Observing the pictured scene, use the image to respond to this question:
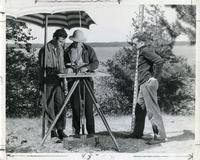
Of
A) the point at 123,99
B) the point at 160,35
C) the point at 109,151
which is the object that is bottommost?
the point at 109,151

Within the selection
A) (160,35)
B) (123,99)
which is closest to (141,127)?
(123,99)

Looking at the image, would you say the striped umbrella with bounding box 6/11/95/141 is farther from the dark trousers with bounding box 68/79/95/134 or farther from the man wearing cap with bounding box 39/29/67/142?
the dark trousers with bounding box 68/79/95/134

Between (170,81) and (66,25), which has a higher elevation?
(66,25)

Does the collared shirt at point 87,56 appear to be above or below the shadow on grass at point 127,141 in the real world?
above

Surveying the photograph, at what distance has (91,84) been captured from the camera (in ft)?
13.7

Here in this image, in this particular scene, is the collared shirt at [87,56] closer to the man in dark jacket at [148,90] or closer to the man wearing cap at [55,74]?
the man wearing cap at [55,74]

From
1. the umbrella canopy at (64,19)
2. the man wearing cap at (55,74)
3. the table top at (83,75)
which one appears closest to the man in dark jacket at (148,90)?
the table top at (83,75)

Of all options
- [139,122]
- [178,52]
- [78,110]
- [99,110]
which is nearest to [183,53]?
[178,52]

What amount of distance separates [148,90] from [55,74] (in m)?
0.56

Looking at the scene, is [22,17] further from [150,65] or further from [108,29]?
[150,65]

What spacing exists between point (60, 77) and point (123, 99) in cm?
40

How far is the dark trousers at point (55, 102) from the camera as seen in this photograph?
13.6 feet

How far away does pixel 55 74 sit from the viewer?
164 inches

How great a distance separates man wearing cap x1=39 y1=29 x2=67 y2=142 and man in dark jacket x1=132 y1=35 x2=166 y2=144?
44 cm
